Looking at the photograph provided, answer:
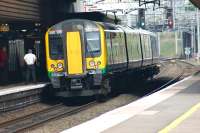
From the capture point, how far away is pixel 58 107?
811 inches

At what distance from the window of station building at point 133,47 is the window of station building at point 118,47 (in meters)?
1.27

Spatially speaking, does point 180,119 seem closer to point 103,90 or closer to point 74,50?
point 74,50

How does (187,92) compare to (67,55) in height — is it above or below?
below

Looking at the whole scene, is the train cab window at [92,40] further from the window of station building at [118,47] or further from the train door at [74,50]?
the window of station building at [118,47]

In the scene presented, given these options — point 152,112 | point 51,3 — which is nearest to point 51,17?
point 51,3

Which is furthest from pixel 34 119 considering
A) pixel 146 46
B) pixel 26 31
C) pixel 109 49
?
pixel 146 46

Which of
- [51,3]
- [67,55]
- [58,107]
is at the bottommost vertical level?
[58,107]

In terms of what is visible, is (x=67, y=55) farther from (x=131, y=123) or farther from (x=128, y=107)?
(x=131, y=123)

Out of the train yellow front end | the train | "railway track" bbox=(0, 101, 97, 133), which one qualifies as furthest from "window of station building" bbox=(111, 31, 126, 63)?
"railway track" bbox=(0, 101, 97, 133)

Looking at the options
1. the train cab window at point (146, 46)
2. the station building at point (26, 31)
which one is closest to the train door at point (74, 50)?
the station building at point (26, 31)

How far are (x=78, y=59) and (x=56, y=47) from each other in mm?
1052

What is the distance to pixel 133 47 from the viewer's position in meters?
26.7

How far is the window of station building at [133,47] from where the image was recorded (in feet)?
84.8

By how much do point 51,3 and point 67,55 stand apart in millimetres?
8409
